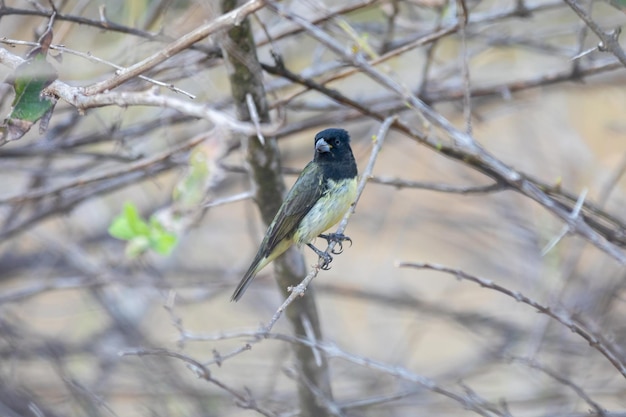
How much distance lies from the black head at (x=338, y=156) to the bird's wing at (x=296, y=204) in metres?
0.06

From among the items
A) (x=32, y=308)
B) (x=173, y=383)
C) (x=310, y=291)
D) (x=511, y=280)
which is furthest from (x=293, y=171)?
(x=32, y=308)

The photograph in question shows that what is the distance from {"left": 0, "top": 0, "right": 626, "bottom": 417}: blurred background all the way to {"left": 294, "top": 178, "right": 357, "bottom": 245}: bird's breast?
0.28 meters

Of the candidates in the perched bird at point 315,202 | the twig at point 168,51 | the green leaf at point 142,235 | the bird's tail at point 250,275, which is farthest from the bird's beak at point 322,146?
the twig at point 168,51

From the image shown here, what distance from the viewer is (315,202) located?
4.26 metres

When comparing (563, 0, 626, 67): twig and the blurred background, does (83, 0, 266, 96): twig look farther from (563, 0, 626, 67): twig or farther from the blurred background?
(563, 0, 626, 67): twig

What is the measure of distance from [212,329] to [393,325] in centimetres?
178

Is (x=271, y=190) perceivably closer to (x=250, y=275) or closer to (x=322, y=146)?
(x=322, y=146)

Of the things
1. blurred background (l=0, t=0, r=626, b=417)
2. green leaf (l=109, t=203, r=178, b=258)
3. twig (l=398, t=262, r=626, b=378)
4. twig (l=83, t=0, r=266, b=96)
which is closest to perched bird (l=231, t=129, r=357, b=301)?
blurred background (l=0, t=0, r=626, b=417)

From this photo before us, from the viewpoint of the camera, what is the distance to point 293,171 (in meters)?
4.36

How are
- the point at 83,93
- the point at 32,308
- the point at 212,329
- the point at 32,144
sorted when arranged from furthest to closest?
the point at 212,329, the point at 32,308, the point at 32,144, the point at 83,93

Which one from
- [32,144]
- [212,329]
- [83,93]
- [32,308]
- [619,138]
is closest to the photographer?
[83,93]

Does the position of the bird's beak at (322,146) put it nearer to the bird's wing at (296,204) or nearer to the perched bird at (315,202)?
→ the perched bird at (315,202)

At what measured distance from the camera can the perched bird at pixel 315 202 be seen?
13.5ft

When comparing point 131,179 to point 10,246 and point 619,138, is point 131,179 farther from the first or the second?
point 619,138
